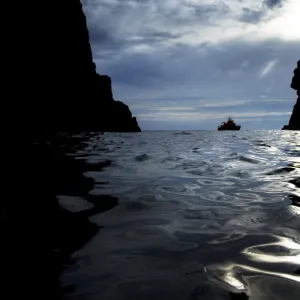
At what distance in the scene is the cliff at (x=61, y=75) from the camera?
36344 millimetres

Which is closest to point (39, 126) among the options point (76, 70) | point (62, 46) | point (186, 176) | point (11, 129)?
point (11, 129)

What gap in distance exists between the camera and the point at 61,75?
5841 centimetres

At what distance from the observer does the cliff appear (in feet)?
119

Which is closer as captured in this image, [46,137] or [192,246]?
[192,246]

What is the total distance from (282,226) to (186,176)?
10.6 feet

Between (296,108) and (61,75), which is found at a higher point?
(61,75)

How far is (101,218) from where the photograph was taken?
11.2 ft

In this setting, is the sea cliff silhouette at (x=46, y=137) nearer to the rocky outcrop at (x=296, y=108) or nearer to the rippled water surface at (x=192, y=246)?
the rippled water surface at (x=192, y=246)

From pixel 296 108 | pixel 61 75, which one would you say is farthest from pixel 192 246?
pixel 296 108

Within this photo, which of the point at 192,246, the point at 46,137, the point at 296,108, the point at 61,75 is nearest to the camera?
the point at 192,246

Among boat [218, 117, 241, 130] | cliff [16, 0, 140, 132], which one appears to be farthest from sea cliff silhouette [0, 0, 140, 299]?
boat [218, 117, 241, 130]

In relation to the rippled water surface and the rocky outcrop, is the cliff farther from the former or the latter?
the rocky outcrop

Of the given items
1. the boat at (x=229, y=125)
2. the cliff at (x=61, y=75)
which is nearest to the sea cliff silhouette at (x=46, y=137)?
the cliff at (x=61, y=75)

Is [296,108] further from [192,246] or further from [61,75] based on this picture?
[192,246]
